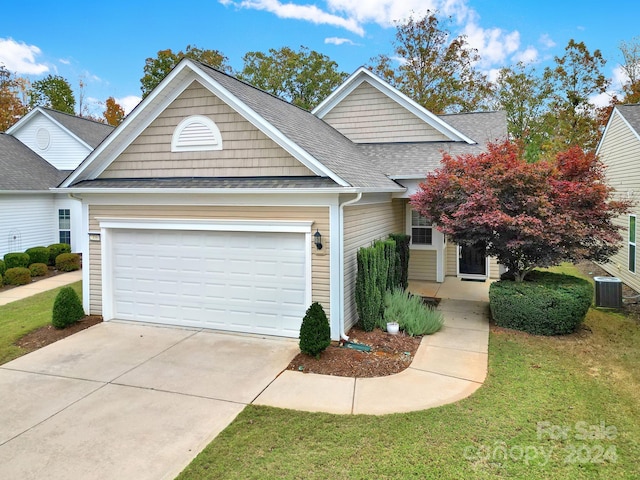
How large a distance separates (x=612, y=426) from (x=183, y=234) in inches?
311

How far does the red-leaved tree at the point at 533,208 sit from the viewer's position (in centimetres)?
834

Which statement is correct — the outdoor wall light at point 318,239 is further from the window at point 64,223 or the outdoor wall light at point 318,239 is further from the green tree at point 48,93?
the green tree at point 48,93

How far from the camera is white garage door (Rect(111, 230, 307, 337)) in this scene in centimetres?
834

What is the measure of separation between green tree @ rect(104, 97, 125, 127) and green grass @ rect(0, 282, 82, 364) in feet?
95.8

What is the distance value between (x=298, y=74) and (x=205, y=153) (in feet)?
91.1

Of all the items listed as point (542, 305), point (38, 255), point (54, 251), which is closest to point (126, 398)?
point (542, 305)

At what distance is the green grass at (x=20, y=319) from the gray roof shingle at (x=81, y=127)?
10206 mm

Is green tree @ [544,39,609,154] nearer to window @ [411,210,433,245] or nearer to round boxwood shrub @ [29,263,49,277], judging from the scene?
window @ [411,210,433,245]

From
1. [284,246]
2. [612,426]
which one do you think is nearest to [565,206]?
[612,426]

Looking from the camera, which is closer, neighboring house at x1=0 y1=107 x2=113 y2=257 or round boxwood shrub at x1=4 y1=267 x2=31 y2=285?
round boxwood shrub at x1=4 y1=267 x2=31 y2=285

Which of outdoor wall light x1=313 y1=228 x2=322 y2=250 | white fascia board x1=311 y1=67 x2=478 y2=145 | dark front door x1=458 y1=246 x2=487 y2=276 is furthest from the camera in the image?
dark front door x1=458 y1=246 x2=487 y2=276

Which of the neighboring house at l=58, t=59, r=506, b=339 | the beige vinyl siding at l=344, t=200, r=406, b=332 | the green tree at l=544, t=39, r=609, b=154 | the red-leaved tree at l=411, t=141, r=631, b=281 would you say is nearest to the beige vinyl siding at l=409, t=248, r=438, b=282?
the beige vinyl siding at l=344, t=200, r=406, b=332

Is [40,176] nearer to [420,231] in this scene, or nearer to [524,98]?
[420,231]

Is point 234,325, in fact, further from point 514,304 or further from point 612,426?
point 612,426
